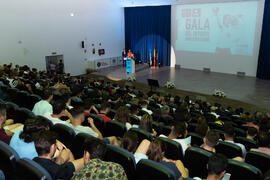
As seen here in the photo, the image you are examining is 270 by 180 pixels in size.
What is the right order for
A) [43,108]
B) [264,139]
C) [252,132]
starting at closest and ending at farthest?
1. [264,139]
2. [252,132]
3. [43,108]

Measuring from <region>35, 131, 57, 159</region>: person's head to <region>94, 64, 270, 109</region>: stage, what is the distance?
29.5 ft

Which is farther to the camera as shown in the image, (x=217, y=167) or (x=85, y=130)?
(x=85, y=130)

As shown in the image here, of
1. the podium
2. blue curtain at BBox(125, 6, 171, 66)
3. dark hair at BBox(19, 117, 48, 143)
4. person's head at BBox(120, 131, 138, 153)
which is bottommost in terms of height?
the podium

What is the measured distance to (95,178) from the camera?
66.2 inches

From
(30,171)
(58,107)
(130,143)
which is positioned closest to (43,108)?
(58,107)

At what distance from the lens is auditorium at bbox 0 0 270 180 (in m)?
2.77

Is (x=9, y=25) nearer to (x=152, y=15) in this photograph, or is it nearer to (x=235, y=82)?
(x=152, y=15)

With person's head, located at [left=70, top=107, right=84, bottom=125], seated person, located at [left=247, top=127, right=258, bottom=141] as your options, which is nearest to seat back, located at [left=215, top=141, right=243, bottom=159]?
seated person, located at [left=247, top=127, right=258, bottom=141]

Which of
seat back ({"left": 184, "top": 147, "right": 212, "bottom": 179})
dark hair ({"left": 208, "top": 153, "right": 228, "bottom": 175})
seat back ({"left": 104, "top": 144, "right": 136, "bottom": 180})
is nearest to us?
dark hair ({"left": 208, "top": 153, "right": 228, "bottom": 175})

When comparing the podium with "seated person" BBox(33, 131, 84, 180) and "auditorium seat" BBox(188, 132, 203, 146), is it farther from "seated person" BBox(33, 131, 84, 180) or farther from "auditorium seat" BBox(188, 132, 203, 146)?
"seated person" BBox(33, 131, 84, 180)

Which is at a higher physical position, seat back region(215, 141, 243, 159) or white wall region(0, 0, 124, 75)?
white wall region(0, 0, 124, 75)

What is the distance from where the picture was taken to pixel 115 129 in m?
4.07

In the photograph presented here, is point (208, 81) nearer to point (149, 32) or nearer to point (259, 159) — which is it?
point (149, 32)

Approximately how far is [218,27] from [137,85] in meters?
6.36
